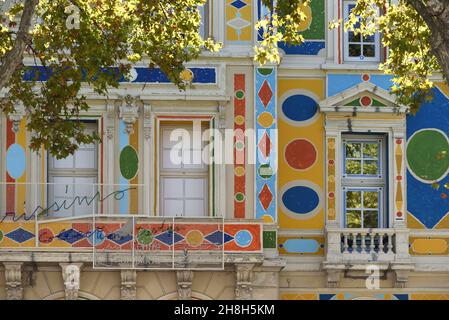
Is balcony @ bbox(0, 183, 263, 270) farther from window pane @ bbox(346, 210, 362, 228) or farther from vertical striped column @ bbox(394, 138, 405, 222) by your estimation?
vertical striped column @ bbox(394, 138, 405, 222)

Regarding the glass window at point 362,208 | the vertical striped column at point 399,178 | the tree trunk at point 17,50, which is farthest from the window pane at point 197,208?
the tree trunk at point 17,50

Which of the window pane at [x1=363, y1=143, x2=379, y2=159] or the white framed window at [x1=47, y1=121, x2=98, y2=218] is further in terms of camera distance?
the window pane at [x1=363, y1=143, x2=379, y2=159]

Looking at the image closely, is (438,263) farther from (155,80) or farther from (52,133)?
(52,133)

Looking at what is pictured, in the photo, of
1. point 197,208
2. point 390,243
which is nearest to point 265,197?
point 197,208

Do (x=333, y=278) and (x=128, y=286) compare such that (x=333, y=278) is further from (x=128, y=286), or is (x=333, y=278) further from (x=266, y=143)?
(x=128, y=286)

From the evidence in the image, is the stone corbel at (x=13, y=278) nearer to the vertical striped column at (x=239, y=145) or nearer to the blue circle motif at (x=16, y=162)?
the blue circle motif at (x=16, y=162)

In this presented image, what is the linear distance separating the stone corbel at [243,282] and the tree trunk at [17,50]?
819cm

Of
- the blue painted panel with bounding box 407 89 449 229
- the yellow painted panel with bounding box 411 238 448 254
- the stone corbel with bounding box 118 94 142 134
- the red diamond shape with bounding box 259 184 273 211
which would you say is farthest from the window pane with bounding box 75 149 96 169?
the yellow painted panel with bounding box 411 238 448 254

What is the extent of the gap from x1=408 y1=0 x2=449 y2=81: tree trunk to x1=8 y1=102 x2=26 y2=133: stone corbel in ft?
38.7

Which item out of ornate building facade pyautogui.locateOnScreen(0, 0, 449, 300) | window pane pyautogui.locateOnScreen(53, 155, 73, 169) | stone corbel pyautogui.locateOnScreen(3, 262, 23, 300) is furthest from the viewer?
window pane pyautogui.locateOnScreen(53, 155, 73, 169)

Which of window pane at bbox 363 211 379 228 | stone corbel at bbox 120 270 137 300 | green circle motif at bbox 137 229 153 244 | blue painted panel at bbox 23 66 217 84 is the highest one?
blue painted panel at bbox 23 66 217 84

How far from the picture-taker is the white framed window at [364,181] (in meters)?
33.2

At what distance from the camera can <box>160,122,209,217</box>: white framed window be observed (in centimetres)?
3284

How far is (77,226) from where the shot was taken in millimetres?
31844
